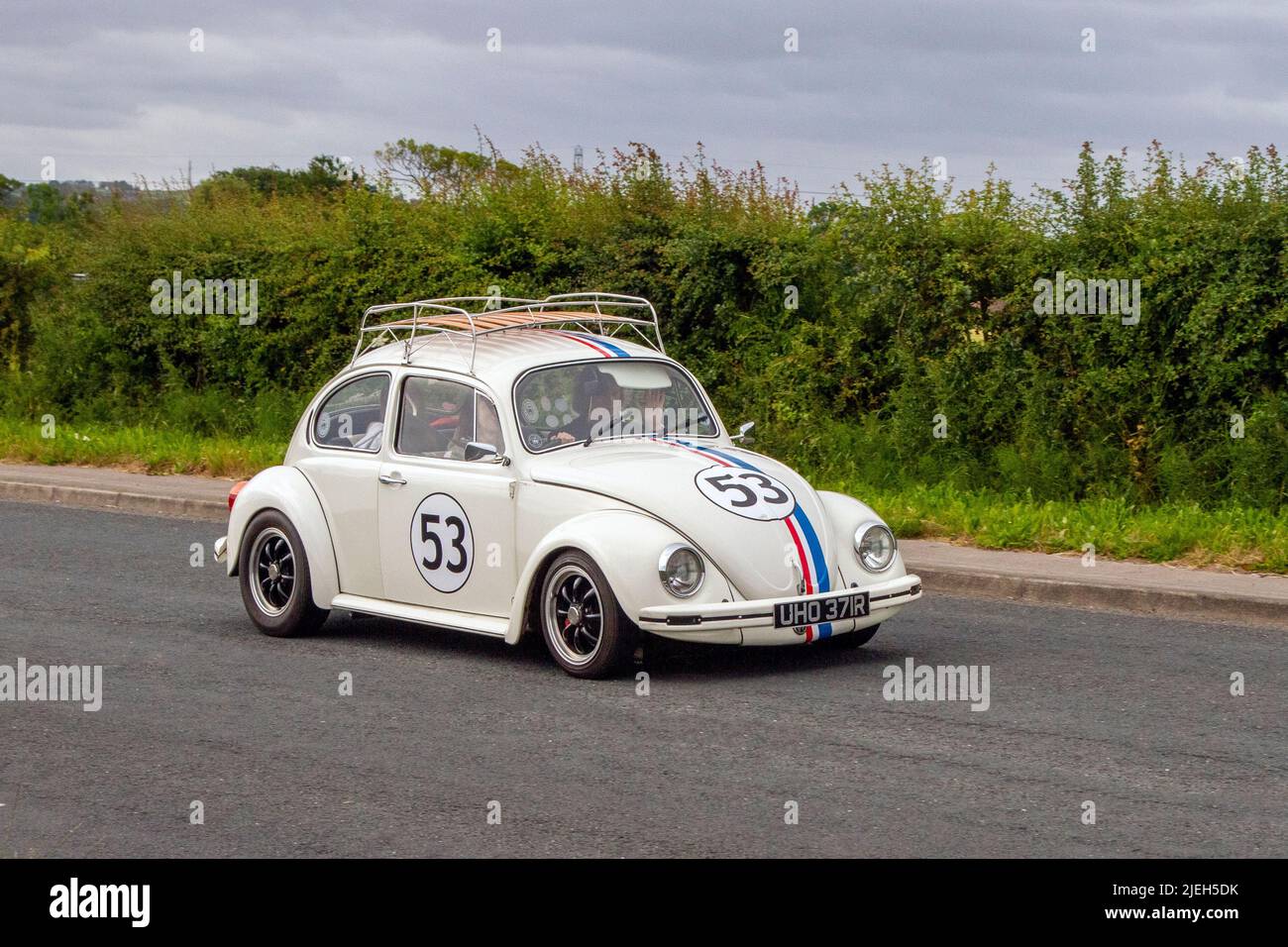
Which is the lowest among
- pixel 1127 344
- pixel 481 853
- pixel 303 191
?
pixel 481 853

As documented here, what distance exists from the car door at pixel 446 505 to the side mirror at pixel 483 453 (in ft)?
0.08

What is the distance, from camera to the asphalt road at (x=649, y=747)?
20.3 ft

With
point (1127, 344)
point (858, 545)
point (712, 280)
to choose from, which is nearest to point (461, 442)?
point (858, 545)

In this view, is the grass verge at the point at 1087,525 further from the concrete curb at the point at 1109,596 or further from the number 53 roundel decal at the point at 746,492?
the number 53 roundel decal at the point at 746,492

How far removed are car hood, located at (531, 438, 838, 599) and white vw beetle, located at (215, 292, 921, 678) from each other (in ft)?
0.04

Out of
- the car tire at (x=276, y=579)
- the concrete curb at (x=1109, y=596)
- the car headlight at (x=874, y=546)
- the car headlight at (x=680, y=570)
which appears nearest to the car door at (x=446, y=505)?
the car tire at (x=276, y=579)

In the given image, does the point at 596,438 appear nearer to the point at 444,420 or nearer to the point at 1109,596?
the point at 444,420

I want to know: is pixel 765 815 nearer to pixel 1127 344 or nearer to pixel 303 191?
pixel 1127 344

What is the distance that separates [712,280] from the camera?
1758 cm

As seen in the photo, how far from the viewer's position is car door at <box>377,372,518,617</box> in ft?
30.3

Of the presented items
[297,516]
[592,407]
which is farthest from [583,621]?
[297,516]

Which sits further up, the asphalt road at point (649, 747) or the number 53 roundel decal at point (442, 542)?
the number 53 roundel decal at point (442, 542)

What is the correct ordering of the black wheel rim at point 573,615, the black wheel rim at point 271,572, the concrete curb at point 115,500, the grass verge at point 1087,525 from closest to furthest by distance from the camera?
the black wheel rim at point 573,615
the black wheel rim at point 271,572
the grass verge at point 1087,525
the concrete curb at point 115,500

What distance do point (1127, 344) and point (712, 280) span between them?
179 inches
